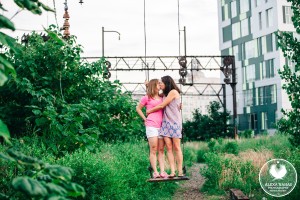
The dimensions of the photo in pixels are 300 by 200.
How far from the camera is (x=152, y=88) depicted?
36.2 feet

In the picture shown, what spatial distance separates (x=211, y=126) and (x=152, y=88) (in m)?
33.3

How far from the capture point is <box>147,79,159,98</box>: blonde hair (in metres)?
10.9

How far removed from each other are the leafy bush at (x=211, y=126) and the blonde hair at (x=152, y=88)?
32.5 metres

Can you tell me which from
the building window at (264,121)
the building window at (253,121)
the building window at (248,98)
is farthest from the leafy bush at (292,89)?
the building window at (248,98)

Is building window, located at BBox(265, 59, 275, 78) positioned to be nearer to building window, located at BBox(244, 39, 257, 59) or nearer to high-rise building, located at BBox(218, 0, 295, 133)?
high-rise building, located at BBox(218, 0, 295, 133)

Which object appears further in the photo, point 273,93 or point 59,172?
point 273,93

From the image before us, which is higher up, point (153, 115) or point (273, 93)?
point (273, 93)

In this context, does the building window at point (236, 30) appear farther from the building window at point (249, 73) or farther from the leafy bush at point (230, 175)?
the leafy bush at point (230, 175)

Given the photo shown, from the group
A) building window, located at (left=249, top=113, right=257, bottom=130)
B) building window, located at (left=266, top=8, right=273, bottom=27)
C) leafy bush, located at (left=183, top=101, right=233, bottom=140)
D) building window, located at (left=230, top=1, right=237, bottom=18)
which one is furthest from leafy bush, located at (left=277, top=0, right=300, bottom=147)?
building window, located at (left=230, top=1, right=237, bottom=18)

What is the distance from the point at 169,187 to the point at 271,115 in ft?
127

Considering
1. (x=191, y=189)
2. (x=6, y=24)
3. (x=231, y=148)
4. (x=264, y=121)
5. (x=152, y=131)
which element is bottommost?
(x=191, y=189)

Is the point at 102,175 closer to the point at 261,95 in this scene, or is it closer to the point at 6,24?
the point at 6,24

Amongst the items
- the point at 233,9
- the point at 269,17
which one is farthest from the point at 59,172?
the point at 233,9

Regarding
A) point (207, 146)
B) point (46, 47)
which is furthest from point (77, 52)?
point (207, 146)
